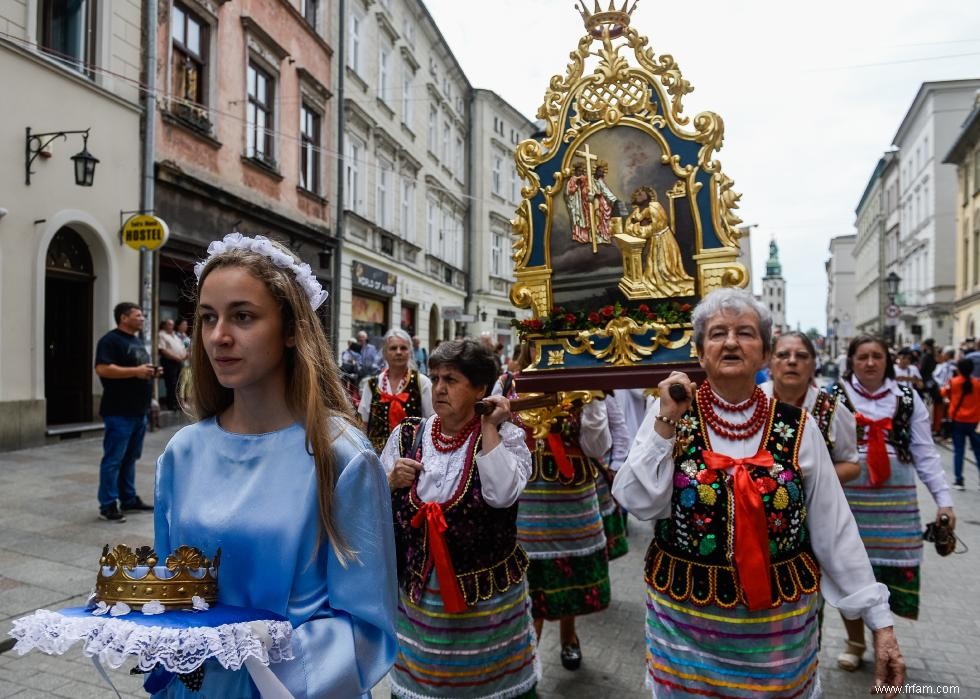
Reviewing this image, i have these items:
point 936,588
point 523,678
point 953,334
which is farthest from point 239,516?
point 953,334

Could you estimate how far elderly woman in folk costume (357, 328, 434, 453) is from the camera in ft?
18.8

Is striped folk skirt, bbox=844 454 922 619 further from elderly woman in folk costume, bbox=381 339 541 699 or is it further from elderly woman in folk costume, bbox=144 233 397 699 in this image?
elderly woman in folk costume, bbox=144 233 397 699

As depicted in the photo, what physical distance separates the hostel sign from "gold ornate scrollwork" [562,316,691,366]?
857 cm

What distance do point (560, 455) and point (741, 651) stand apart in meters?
2.09

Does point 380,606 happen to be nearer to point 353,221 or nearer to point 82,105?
point 82,105

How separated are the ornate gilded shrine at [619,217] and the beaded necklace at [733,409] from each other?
1618 mm

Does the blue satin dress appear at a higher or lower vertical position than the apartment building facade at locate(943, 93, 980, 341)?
lower

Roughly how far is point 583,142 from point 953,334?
39.2 metres

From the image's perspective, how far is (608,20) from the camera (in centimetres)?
444

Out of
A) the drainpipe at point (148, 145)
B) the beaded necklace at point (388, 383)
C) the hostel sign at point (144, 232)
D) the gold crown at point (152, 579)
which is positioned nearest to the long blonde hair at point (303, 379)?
the gold crown at point (152, 579)

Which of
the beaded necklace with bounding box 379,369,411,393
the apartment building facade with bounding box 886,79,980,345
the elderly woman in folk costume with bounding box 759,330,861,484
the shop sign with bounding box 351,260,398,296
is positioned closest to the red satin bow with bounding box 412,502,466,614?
the elderly woman in folk costume with bounding box 759,330,861,484

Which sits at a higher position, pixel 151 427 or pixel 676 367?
pixel 676 367

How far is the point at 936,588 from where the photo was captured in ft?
18.3

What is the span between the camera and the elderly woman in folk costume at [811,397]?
3.42 m
